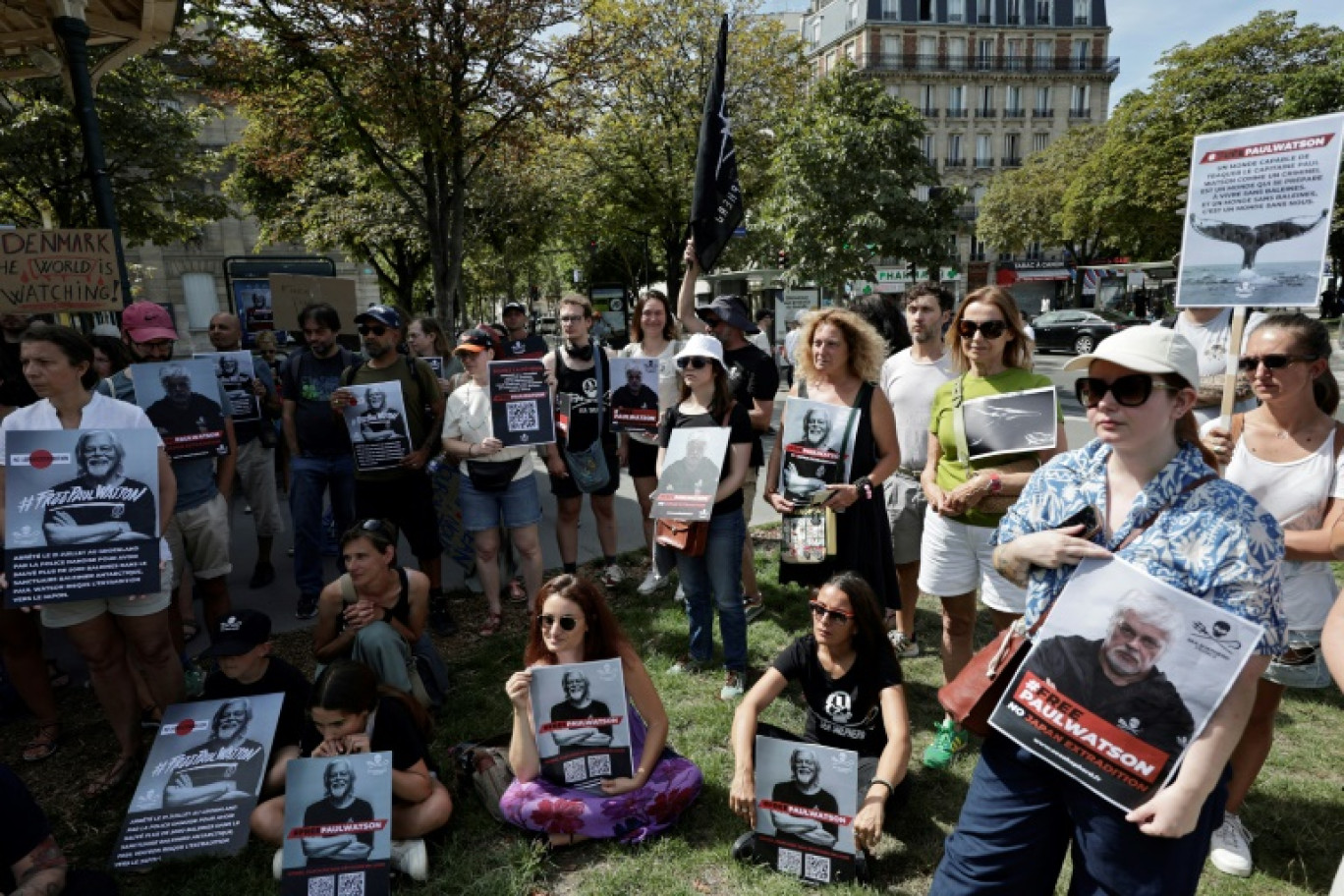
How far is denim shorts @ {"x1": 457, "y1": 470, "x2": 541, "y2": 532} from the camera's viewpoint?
4.96 metres

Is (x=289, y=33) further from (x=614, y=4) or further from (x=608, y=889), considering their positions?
(x=614, y=4)

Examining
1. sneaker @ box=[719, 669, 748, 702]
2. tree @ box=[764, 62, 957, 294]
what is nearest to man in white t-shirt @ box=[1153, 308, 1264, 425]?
sneaker @ box=[719, 669, 748, 702]

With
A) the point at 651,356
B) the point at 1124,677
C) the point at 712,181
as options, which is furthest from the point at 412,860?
the point at 712,181

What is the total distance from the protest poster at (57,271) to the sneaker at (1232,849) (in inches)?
264

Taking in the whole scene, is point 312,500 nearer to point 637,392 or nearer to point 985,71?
point 637,392

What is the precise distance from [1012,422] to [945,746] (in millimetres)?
1493

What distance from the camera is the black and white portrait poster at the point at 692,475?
3.95m

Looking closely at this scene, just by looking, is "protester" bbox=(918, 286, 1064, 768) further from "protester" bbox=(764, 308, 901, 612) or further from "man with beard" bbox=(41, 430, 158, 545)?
"man with beard" bbox=(41, 430, 158, 545)

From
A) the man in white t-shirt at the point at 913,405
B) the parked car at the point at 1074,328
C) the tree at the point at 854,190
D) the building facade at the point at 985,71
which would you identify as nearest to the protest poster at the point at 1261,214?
the man in white t-shirt at the point at 913,405

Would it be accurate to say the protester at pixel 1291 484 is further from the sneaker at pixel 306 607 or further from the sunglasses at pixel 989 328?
the sneaker at pixel 306 607

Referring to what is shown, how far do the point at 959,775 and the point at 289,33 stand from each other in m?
9.38

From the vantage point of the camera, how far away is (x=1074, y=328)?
25953 millimetres

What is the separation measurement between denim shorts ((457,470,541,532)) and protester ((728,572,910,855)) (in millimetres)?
2381

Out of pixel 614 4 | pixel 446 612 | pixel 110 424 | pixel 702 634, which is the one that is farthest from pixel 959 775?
pixel 614 4
